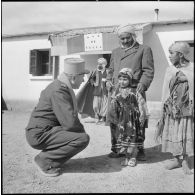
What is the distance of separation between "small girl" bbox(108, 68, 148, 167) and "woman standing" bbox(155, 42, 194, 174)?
331 millimetres

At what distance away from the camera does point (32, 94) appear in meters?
12.9

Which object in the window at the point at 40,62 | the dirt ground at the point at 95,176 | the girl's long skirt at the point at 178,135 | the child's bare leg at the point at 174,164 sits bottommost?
the dirt ground at the point at 95,176

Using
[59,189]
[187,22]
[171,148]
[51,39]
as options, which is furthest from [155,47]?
[59,189]

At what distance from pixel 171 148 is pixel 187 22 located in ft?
22.3

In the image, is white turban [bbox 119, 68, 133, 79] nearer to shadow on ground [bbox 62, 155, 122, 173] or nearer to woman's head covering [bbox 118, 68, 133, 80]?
woman's head covering [bbox 118, 68, 133, 80]

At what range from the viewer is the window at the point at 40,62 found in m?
12.7

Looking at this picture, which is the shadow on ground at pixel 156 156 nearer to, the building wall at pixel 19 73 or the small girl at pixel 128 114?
the small girl at pixel 128 114

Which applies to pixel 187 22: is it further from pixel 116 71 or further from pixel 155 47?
pixel 116 71

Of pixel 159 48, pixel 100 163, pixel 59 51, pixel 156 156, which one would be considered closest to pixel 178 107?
pixel 156 156

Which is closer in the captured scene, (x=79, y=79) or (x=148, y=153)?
(x=79, y=79)

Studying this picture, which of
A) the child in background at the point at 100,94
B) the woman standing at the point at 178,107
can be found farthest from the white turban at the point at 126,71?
the child in background at the point at 100,94

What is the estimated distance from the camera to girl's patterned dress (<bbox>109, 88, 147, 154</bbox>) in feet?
13.8

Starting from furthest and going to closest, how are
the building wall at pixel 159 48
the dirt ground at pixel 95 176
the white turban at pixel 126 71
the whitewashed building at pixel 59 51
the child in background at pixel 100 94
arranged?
the building wall at pixel 159 48, the whitewashed building at pixel 59 51, the child in background at pixel 100 94, the white turban at pixel 126 71, the dirt ground at pixel 95 176

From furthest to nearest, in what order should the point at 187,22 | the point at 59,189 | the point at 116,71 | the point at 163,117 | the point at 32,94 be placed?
the point at 32,94, the point at 187,22, the point at 116,71, the point at 163,117, the point at 59,189
